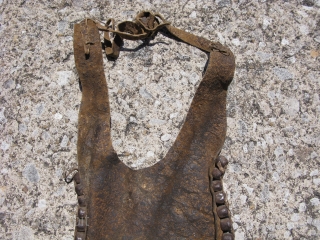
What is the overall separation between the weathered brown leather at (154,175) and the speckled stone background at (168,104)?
0.58 ft

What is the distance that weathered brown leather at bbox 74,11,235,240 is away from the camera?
158cm

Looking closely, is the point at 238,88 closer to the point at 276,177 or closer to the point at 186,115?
the point at 186,115

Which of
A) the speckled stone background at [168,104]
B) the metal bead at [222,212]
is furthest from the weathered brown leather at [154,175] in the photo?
the speckled stone background at [168,104]

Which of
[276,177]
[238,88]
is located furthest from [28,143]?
[276,177]

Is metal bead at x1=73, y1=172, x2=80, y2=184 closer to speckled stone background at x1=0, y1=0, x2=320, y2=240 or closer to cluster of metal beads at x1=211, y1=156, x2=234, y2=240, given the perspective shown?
speckled stone background at x1=0, y1=0, x2=320, y2=240

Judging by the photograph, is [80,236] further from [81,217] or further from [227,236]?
[227,236]

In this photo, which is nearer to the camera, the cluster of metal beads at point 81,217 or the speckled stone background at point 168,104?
the cluster of metal beads at point 81,217

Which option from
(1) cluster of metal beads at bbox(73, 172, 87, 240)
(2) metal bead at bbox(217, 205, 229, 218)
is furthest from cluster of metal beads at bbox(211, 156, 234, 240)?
(1) cluster of metal beads at bbox(73, 172, 87, 240)

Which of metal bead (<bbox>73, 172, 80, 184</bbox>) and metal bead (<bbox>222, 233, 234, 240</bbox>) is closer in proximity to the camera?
metal bead (<bbox>222, 233, 234, 240</bbox>)

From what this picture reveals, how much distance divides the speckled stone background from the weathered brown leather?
0.18m

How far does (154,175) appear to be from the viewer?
1.68m

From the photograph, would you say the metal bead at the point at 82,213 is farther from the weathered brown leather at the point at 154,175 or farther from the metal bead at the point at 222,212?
the metal bead at the point at 222,212

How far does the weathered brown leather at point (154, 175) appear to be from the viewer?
1583mm

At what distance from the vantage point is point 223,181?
5.93 ft
